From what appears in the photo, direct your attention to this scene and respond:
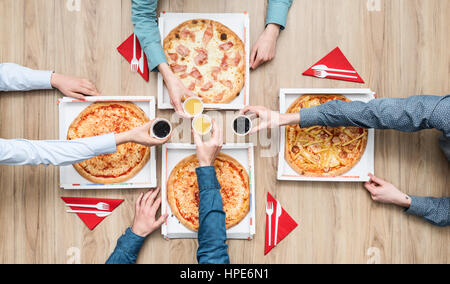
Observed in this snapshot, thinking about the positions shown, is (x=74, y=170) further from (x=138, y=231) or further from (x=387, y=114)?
(x=387, y=114)

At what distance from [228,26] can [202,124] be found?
0.62 meters

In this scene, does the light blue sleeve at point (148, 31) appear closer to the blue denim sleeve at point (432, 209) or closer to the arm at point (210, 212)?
the arm at point (210, 212)

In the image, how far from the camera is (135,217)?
1669mm

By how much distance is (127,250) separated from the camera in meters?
1.62

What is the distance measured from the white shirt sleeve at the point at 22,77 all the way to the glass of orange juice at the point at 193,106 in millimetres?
815

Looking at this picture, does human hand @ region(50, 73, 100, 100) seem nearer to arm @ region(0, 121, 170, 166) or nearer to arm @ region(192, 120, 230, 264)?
arm @ region(0, 121, 170, 166)

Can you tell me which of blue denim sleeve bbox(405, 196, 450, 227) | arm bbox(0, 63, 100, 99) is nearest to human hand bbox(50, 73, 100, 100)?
arm bbox(0, 63, 100, 99)

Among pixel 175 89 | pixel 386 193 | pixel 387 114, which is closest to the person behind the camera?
pixel 387 114

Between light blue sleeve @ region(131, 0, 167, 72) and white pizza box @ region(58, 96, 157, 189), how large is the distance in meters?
0.23

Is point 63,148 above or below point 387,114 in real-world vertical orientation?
below

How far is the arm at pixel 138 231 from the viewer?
163 cm

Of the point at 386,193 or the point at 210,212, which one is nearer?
the point at 210,212

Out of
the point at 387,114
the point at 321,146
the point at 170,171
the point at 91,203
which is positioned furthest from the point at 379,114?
the point at 91,203
